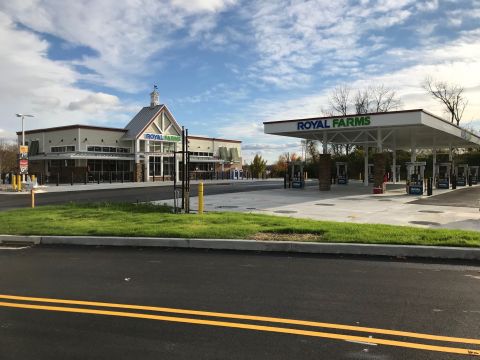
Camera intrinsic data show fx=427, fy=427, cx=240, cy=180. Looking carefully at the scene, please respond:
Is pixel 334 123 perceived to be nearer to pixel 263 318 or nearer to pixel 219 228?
pixel 219 228

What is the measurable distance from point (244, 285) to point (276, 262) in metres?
1.81

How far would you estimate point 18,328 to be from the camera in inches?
193

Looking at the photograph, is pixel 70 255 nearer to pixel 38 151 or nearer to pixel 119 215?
pixel 119 215

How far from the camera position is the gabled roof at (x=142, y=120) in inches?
1944

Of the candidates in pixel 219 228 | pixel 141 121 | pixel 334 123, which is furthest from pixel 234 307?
pixel 141 121

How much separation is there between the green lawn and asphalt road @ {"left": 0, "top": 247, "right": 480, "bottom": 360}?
139cm

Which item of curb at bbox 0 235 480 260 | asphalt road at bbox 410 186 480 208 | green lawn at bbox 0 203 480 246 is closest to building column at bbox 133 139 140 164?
asphalt road at bbox 410 186 480 208

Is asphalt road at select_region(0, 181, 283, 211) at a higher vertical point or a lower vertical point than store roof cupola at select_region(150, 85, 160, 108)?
lower

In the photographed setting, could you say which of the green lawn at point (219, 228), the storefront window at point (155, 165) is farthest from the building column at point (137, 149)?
the green lawn at point (219, 228)

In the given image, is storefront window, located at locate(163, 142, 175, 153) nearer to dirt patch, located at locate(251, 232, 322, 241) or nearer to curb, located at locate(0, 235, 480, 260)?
curb, located at locate(0, 235, 480, 260)

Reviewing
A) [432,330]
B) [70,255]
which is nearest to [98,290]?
[70,255]

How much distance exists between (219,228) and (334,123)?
18.1 meters

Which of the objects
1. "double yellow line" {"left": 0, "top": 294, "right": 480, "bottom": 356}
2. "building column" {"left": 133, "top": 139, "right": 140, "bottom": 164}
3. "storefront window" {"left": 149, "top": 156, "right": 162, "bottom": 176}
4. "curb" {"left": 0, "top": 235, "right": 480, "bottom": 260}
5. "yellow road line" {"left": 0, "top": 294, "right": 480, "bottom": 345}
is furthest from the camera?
"storefront window" {"left": 149, "top": 156, "right": 162, "bottom": 176}

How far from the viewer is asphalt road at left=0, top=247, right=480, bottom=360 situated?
4316 millimetres
